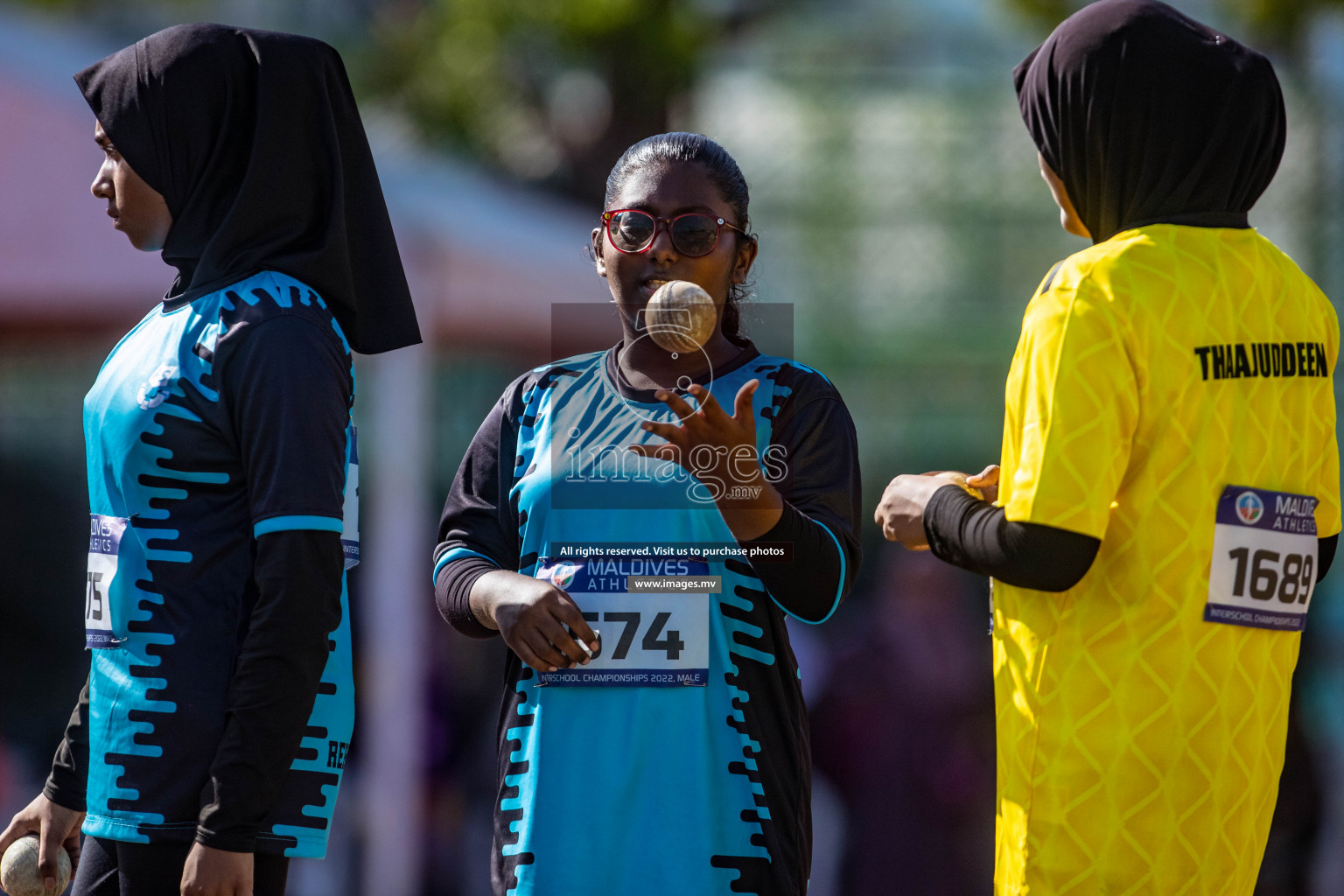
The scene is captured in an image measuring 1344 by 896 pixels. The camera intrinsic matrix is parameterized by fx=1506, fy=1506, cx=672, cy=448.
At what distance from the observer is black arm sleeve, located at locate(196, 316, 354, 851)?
213 cm

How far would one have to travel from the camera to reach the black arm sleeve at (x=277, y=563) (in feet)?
7.00

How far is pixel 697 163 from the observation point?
2.43 m

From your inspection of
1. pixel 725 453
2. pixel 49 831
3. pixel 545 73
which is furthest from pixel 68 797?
pixel 545 73

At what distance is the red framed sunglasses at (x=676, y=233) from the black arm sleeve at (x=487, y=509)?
12.0 inches

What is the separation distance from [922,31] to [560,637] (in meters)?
9.15

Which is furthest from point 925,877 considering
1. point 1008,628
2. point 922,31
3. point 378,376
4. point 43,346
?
point 922,31

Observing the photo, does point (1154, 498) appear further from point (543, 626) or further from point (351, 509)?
point (351, 509)

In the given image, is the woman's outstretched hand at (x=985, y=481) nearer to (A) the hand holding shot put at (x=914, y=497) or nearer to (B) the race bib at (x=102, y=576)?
(A) the hand holding shot put at (x=914, y=497)

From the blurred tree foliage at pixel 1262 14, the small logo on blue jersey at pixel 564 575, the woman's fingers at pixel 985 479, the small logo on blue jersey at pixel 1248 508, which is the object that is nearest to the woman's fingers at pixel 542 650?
the small logo on blue jersey at pixel 564 575

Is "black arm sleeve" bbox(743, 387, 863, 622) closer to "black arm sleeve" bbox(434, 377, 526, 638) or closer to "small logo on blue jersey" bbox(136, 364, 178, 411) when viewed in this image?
"black arm sleeve" bbox(434, 377, 526, 638)

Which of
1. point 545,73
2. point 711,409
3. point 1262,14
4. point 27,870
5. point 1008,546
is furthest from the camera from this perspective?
point 545,73

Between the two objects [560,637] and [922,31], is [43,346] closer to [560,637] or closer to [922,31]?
[922,31]

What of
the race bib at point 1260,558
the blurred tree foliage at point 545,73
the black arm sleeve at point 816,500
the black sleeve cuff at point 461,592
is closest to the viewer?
the race bib at point 1260,558

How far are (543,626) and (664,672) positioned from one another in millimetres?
208
